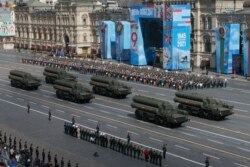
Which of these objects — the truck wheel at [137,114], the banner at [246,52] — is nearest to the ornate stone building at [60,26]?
the banner at [246,52]

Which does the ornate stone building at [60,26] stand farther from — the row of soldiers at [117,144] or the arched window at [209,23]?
the row of soldiers at [117,144]

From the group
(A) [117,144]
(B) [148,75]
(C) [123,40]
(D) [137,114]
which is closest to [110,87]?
(D) [137,114]

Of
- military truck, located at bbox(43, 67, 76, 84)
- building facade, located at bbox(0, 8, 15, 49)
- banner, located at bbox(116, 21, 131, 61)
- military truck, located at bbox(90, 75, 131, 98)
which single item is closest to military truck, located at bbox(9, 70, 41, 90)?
Result: military truck, located at bbox(43, 67, 76, 84)

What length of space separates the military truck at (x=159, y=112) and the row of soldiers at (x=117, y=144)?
26.3 ft

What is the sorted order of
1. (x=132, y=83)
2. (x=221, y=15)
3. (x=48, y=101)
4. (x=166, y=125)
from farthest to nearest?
(x=221, y=15) → (x=132, y=83) → (x=48, y=101) → (x=166, y=125)

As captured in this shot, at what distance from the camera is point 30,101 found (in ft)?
263

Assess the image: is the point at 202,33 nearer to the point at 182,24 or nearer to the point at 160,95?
the point at 182,24

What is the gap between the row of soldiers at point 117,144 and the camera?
47.2 metres

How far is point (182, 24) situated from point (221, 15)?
857 cm

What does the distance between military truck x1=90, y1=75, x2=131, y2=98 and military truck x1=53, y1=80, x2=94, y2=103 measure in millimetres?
4233

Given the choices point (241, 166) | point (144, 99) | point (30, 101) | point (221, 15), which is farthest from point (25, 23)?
point (241, 166)

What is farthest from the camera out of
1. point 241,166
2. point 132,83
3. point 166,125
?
point 132,83

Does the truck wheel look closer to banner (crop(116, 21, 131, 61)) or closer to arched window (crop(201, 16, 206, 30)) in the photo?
arched window (crop(201, 16, 206, 30))

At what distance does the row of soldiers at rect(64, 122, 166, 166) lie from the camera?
47.2 meters
